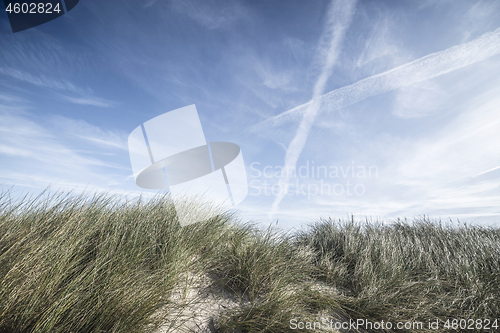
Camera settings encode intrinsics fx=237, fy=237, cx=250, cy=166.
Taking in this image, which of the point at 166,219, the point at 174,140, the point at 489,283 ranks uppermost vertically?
the point at 174,140

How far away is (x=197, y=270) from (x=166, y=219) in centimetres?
97

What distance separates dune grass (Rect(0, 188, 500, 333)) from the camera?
1.93 m

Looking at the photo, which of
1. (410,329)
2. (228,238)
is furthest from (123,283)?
(410,329)

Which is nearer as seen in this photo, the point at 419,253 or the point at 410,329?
the point at 410,329

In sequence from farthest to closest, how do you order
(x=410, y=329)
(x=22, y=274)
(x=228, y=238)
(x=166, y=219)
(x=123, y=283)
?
(x=228, y=238), (x=166, y=219), (x=410, y=329), (x=123, y=283), (x=22, y=274)

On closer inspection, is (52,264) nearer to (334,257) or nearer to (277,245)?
(277,245)

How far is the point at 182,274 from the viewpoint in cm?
289

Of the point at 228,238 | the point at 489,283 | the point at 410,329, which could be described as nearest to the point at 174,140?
the point at 228,238

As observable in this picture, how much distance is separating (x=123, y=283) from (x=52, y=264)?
0.63 m

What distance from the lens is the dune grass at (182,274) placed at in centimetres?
193

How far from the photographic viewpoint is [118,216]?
132 inches

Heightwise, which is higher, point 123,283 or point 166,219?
point 166,219

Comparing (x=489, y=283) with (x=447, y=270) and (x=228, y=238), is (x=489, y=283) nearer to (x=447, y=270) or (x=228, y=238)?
(x=447, y=270)

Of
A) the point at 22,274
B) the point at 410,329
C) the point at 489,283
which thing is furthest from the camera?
the point at 489,283
